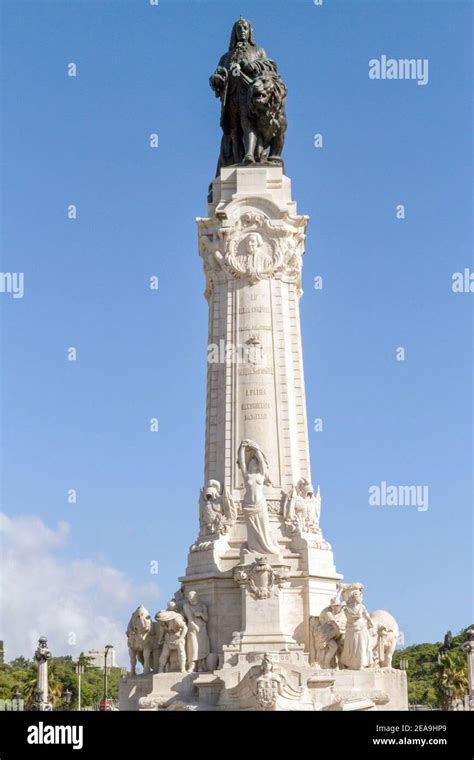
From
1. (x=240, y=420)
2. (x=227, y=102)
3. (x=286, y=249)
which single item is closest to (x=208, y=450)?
(x=240, y=420)

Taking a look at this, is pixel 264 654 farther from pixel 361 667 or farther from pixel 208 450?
pixel 208 450

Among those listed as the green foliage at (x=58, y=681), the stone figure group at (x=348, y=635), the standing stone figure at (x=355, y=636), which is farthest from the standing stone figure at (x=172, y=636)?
the green foliage at (x=58, y=681)

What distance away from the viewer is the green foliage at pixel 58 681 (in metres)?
83.1

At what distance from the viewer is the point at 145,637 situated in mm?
33156

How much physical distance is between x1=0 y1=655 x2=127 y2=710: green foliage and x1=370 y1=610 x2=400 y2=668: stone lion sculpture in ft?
158

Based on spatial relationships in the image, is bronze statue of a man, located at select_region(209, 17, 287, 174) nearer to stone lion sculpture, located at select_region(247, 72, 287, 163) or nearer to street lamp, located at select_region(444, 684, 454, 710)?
stone lion sculpture, located at select_region(247, 72, 287, 163)

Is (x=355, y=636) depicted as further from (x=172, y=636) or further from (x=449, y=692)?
(x=449, y=692)

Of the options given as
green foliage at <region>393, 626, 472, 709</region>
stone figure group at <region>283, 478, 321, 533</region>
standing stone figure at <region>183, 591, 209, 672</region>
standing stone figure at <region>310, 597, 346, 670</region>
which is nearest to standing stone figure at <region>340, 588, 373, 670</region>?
standing stone figure at <region>310, 597, 346, 670</region>

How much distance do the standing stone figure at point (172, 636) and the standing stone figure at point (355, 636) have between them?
4.36m

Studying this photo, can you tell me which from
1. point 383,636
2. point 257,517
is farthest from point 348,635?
point 257,517

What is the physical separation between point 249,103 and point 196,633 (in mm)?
16669

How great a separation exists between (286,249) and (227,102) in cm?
579
